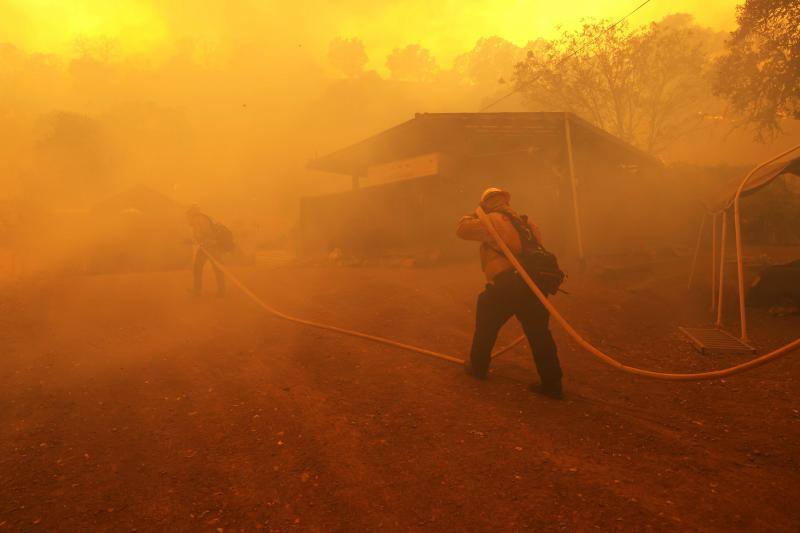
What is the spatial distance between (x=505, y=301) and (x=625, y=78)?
24956 mm

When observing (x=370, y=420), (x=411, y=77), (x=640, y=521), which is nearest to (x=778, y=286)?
(x=640, y=521)

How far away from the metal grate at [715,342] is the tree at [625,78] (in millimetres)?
19866

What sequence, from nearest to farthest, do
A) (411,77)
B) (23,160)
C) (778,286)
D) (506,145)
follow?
(778,286), (506,145), (23,160), (411,77)

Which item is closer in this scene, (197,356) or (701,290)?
(197,356)

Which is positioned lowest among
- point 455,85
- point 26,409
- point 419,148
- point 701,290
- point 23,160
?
point 26,409

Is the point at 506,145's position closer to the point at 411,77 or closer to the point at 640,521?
the point at 640,521

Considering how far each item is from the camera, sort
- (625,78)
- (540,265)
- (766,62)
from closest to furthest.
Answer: (540,265) < (766,62) < (625,78)

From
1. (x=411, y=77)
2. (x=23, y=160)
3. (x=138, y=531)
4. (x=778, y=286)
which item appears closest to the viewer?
(x=138, y=531)

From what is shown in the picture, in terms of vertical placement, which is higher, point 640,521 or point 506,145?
point 506,145

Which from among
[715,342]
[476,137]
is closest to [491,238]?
[715,342]

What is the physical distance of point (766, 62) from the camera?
12.8 meters

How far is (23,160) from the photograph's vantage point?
47375mm

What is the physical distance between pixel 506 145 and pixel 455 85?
92282 millimetres

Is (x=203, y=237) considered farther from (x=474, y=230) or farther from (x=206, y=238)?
(x=474, y=230)
